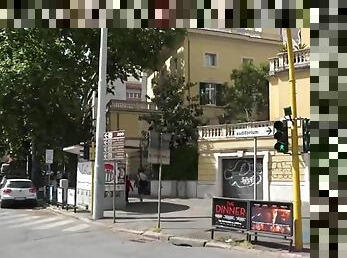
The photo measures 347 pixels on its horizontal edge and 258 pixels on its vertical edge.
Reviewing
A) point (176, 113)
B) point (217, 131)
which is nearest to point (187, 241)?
point (217, 131)

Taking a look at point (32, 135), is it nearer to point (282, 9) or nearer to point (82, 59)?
point (82, 59)

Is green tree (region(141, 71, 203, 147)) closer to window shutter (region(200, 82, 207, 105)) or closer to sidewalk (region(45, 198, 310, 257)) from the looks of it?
window shutter (region(200, 82, 207, 105))

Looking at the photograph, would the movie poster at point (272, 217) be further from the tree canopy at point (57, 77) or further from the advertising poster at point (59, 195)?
the tree canopy at point (57, 77)

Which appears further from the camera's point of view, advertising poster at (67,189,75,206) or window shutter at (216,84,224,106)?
window shutter at (216,84,224,106)

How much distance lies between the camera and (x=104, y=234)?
16625 millimetres

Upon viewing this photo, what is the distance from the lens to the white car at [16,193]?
2783cm

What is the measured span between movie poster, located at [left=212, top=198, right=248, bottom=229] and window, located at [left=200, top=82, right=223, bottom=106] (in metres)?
26.9

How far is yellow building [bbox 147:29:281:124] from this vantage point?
136 ft

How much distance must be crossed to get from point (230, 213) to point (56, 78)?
20.8 metres

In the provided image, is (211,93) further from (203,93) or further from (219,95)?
(203,93)

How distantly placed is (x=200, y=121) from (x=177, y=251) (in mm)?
23665

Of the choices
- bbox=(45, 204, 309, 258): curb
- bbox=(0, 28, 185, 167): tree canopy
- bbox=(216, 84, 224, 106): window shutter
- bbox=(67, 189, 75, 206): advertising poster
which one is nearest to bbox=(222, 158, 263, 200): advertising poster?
bbox=(67, 189, 75, 206): advertising poster

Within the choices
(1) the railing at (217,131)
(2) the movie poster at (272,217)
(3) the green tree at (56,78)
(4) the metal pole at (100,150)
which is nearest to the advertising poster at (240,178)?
(1) the railing at (217,131)

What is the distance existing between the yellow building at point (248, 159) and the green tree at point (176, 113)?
2544mm
